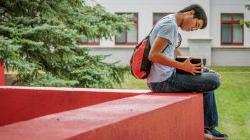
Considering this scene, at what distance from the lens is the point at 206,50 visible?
115ft

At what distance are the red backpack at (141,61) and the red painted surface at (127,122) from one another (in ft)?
1.12

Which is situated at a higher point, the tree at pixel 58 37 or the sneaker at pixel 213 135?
the tree at pixel 58 37

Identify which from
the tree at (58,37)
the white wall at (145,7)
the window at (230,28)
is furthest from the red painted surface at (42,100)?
the window at (230,28)

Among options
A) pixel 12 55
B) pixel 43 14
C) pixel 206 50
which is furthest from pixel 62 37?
pixel 206 50

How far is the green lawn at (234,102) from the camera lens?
13172 mm

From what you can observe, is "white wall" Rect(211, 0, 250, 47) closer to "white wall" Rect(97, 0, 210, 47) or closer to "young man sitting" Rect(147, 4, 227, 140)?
"white wall" Rect(97, 0, 210, 47)

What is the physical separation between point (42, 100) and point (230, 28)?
29691 mm

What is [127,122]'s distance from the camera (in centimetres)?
396

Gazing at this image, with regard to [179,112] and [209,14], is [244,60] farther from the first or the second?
[179,112]

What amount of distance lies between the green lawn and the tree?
2.18 meters

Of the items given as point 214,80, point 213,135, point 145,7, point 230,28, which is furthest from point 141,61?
point 230,28

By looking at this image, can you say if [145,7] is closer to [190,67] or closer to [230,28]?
[230,28]

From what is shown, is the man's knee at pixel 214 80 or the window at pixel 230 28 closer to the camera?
the man's knee at pixel 214 80

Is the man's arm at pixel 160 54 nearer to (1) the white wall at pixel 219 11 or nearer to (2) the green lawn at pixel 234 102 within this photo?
(2) the green lawn at pixel 234 102
